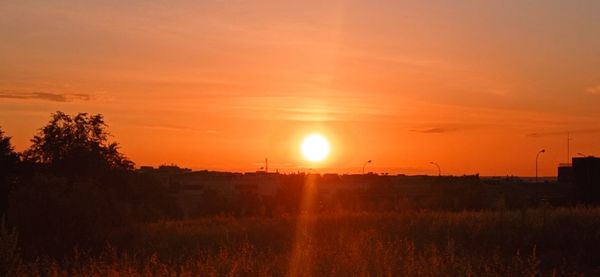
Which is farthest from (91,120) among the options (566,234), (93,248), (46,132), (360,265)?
(360,265)

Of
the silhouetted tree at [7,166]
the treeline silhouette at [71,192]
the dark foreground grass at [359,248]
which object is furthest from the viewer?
the silhouetted tree at [7,166]

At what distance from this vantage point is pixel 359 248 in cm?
1585

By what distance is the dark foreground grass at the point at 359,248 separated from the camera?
1346 centimetres

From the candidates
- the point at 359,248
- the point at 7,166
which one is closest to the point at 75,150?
the point at 7,166

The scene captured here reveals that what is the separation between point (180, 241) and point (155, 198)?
39.6 metres

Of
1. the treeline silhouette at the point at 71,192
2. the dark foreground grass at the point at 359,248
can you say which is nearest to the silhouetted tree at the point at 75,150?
the treeline silhouette at the point at 71,192

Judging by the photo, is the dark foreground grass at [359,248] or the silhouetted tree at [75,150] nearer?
the dark foreground grass at [359,248]

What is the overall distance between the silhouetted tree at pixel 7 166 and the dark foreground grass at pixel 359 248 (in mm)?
15579

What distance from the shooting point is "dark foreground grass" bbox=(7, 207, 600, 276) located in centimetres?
1346

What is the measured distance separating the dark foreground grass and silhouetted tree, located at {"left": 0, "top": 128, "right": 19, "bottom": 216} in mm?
15579

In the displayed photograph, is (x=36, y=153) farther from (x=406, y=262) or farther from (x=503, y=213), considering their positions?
(x=406, y=262)

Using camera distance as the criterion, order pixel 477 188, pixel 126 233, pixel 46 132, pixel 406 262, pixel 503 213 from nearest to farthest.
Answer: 1. pixel 406 262
2. pixel 503 213
3. pixel 126 233
4. pixel 477 188
5. pixel 46 132

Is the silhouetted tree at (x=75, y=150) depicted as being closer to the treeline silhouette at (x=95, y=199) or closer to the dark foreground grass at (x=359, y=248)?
the treeline silhouette at (x=95, y=199)

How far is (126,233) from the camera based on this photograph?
29266 mm
